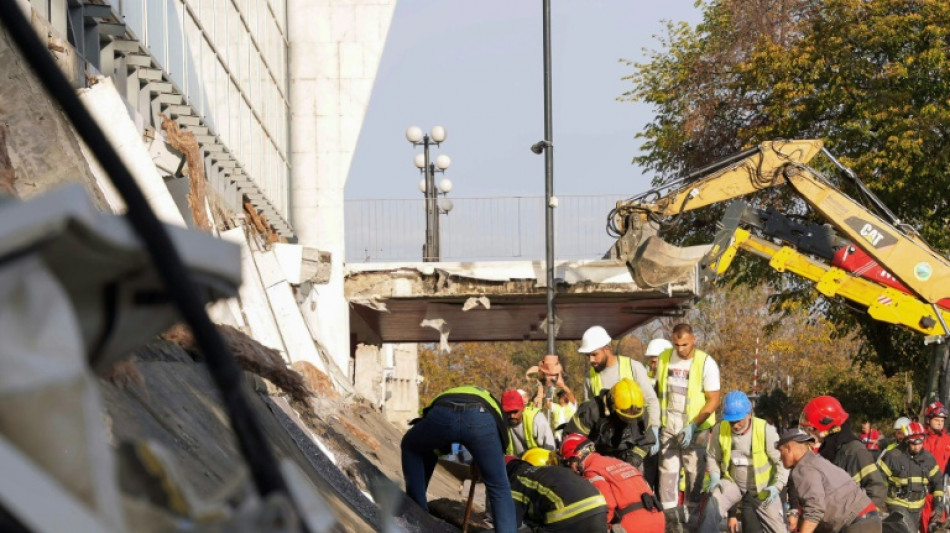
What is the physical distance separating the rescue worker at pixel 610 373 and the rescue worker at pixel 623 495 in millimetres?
2092

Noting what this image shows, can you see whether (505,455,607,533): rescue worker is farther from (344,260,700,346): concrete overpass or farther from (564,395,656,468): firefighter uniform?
(344,260,700,346): concrete overpass

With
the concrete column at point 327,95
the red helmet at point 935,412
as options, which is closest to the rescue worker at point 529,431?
the red helmet at point 935,412

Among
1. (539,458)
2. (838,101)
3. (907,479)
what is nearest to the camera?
(539,458)

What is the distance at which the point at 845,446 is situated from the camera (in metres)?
11.7

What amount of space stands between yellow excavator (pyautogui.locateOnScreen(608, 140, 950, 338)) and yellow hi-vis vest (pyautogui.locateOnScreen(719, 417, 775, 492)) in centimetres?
626

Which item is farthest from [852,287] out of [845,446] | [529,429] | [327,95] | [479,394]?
[479,394]

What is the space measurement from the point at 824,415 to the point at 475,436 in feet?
13.8

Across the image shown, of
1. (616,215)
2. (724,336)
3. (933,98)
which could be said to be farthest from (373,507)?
(724,336)

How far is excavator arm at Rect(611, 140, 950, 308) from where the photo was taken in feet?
59.0

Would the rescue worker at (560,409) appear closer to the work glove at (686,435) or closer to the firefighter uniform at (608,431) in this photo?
the work glove at (686,435)

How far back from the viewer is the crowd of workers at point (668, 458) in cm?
864

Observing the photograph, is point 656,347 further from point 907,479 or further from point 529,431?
point 907,479

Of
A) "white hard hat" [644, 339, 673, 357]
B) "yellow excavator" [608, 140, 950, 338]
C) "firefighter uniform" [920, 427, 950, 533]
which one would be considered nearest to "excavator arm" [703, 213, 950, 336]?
"yellow excavator" [608, 140, 950, 338]

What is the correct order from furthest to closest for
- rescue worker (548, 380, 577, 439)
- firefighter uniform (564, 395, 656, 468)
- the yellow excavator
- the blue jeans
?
the yellow excavator, rescue worker (548, 380, 577, 439), firefighter uniform (564, 395, 656, 468), the blue jeans
